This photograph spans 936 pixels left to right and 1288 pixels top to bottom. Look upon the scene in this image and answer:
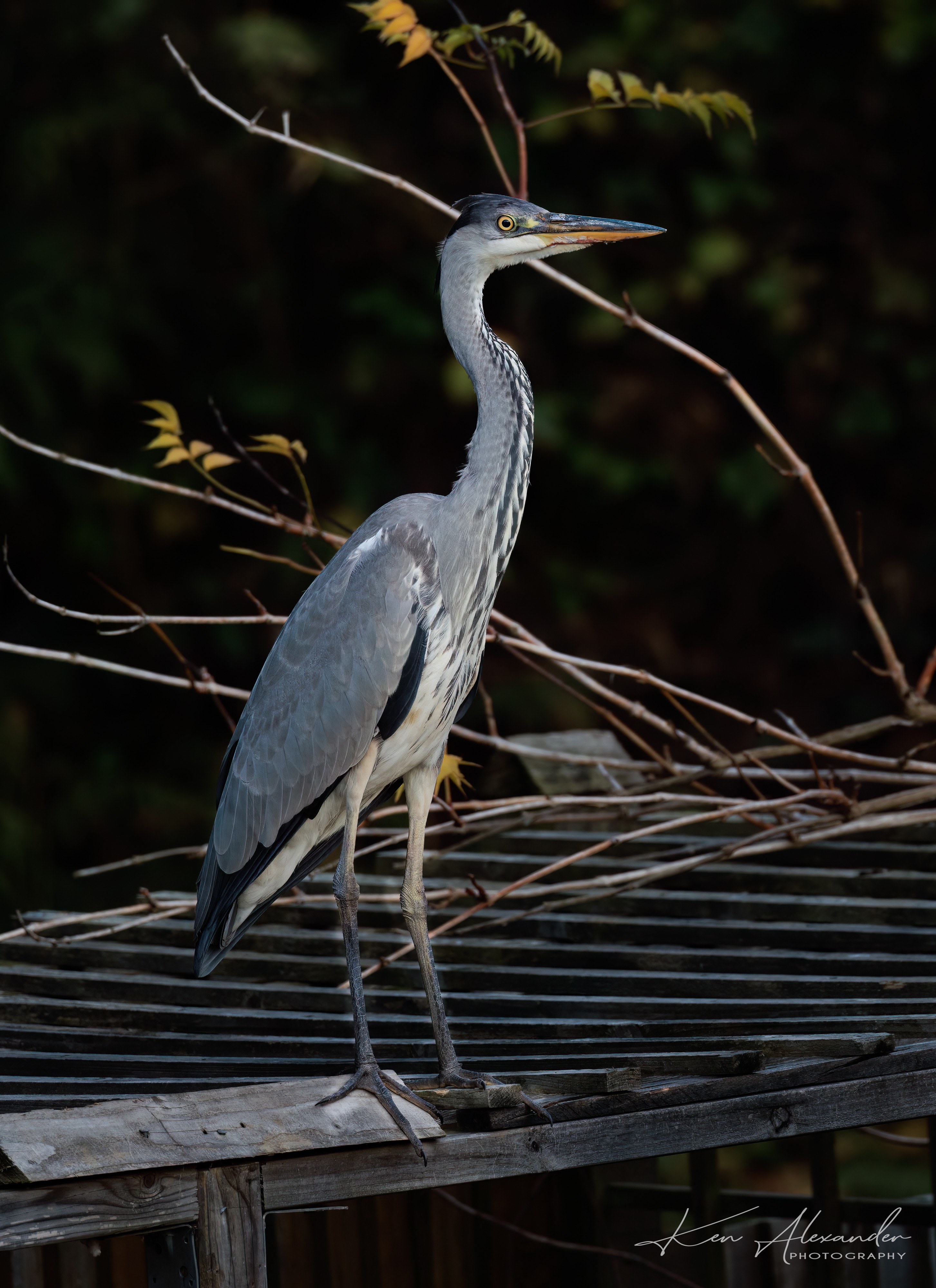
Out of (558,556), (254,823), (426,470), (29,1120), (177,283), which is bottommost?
(29,1120)

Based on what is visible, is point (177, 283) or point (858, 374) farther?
point (177, 283)

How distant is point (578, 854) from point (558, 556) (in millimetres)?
5901

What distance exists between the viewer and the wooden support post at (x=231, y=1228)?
2.25 meters

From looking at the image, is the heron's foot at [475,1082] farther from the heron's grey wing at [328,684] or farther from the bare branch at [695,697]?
the bare branch at [695,697]

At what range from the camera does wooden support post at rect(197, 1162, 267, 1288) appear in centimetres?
225

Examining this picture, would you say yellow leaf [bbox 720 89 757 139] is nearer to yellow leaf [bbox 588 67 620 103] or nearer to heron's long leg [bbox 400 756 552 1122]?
yellow leaf [bbox 588 67 620 103]

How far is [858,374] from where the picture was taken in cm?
905

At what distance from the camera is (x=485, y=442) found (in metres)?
3.17

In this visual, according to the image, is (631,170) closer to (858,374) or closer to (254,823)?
(858,374)

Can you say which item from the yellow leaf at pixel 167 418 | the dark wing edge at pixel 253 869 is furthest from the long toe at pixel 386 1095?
the yellow leaf at pixel 167 418

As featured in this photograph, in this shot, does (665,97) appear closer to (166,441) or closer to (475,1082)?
(166,441)

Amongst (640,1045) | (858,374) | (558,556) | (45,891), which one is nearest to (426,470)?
(558,556)

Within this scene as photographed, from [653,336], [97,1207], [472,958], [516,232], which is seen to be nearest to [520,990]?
[472,958]

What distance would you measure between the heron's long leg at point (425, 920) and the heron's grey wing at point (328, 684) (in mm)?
210
